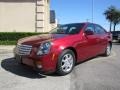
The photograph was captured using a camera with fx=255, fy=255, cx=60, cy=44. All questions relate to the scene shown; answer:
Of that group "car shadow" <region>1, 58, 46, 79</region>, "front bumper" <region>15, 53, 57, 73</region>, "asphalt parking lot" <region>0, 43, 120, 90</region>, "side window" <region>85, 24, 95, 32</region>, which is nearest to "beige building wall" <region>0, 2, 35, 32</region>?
"car shadow" <region>1, 58, 46, 79</region>

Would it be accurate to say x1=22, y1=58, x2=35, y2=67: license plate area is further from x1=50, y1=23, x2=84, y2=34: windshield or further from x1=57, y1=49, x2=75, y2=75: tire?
x1=50, y1=23, x2=84, y2=34: windshield

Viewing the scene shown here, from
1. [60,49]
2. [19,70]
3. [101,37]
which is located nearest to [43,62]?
[60,49]

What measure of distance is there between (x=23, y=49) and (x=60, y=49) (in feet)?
3.46

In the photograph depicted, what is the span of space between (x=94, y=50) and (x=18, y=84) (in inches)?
139

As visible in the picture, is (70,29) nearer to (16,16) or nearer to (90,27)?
(90,27)

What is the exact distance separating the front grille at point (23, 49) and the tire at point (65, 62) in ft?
2.82

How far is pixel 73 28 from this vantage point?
27.3 feet

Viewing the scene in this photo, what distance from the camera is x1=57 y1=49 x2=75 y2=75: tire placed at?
6875mm

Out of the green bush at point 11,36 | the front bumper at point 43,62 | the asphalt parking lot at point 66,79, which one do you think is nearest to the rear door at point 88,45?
the asphalt parking lot at point 66,79

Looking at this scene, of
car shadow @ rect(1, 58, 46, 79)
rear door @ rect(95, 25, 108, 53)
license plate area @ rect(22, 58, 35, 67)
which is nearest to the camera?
license plate area @ rect(22, 58, 35, 67)

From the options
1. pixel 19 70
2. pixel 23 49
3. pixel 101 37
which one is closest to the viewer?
pixel 23 49

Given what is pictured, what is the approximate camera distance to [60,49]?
22.5 feet

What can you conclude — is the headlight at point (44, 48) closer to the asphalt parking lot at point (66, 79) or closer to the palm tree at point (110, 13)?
the asphalt parking lot at point (66, 79)

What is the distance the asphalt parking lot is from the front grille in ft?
1.96
